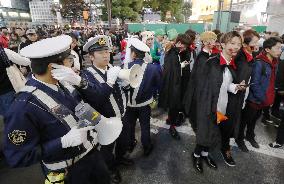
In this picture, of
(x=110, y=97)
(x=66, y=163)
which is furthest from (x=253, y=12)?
(x=66, y=163)

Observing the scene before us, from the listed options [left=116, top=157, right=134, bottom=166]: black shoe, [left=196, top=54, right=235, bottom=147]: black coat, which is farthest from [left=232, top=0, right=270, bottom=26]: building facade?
[left=116, top=157, right=134, bottom=166]: black shoe

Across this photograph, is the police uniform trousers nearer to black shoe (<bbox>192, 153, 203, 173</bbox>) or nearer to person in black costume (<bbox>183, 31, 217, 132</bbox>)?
person in black costume (<bbox>183, 31, 217, 132</bbox>)

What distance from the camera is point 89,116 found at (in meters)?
1.95

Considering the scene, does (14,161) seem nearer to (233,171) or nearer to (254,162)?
(233,171)

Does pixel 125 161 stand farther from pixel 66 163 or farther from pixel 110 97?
pixel 66 163

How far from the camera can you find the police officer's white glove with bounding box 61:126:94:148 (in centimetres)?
189

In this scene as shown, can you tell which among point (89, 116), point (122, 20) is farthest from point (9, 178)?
point (122, 20)

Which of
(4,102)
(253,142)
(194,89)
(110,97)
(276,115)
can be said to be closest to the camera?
(110,97)

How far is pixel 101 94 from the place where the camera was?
8.38 feet

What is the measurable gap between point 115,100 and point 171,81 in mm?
2219

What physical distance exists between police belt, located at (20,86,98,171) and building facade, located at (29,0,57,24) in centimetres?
8885

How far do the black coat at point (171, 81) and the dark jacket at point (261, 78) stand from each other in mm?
1433

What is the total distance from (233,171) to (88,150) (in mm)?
2674

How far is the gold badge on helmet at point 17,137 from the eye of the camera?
5.82 feet
